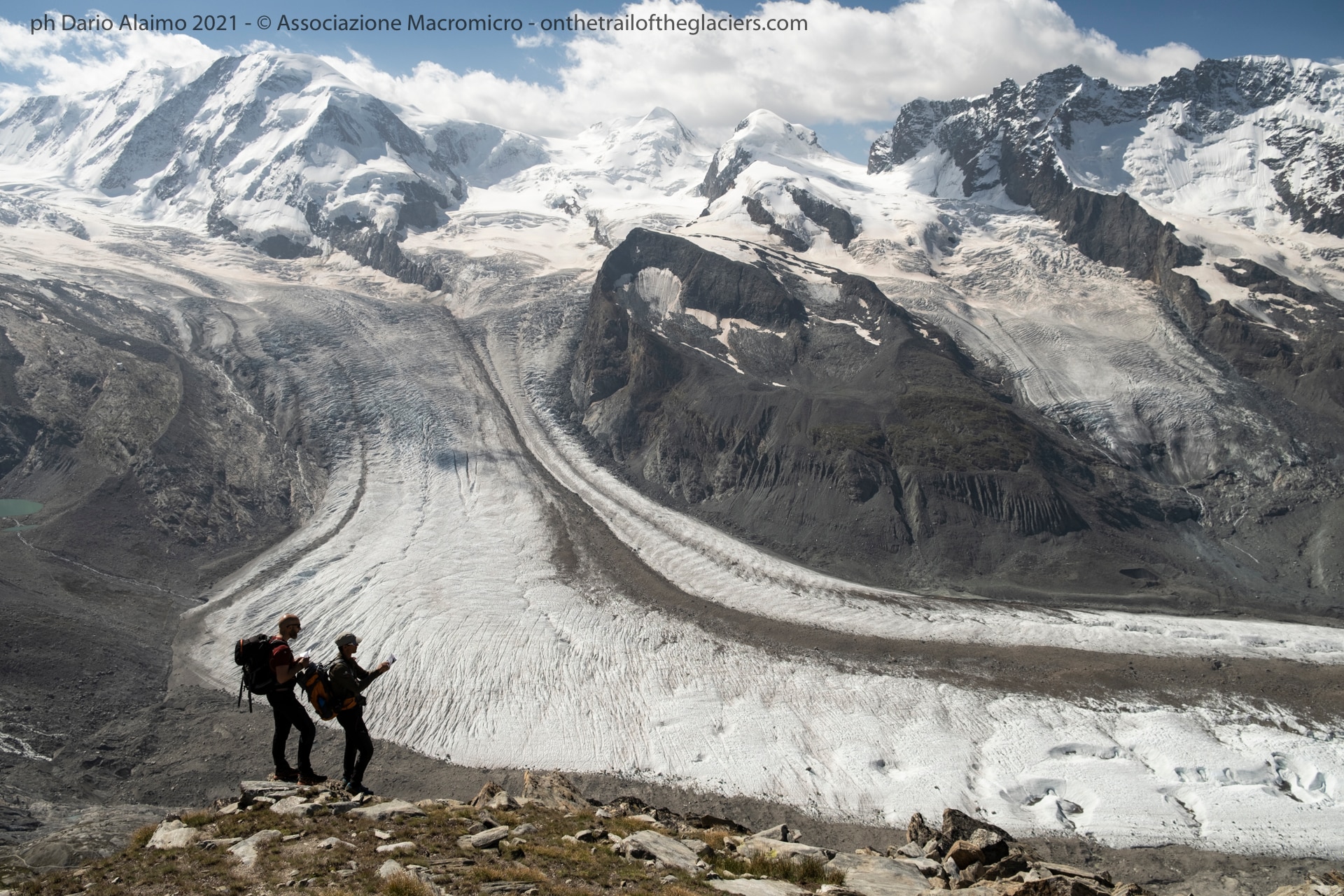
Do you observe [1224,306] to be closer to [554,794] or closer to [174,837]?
[554,794]

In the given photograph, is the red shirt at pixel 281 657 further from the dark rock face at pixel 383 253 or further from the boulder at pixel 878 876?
the dark rock face at pixel 383 253

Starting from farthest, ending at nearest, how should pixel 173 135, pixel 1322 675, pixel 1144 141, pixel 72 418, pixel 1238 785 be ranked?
1. pixel 173 135
2. pixel 1144 141
3. pixel 72 418
4. pixel 1322 675
5. pixel 1238 785

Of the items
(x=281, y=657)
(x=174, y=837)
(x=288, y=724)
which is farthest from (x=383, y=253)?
(x=174, y=837)

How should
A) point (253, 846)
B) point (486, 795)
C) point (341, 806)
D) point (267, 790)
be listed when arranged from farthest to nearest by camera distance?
point (486, 795), point (267, 790), point (341, 806), point (253, 846)

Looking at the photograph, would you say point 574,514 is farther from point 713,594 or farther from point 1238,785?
point 1238,785

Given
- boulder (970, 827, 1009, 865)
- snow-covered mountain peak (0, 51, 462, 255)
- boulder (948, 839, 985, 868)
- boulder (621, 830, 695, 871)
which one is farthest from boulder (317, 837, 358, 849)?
snow-covered mountain peak (0, 51, 462, 255)

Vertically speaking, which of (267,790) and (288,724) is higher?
(288,724)

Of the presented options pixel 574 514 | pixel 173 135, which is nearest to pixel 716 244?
pixel 574 514
